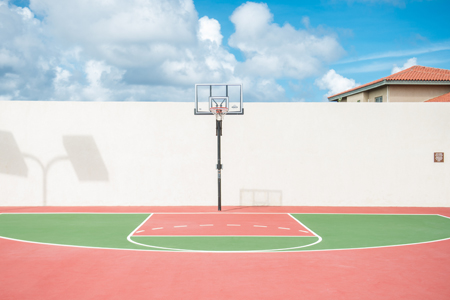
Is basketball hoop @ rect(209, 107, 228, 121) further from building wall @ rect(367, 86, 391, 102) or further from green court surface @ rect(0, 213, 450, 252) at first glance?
building wall @ rect(367, 86, 391, 102)

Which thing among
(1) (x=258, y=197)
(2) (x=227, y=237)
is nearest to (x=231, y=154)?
(1) (x=258, y=197)

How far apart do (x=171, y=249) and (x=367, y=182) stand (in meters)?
10.5

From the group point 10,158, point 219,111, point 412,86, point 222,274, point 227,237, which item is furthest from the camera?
point 412,86

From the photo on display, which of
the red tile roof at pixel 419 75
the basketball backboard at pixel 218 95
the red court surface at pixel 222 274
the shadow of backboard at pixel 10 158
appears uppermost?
the red tile roof at pixel 419 75

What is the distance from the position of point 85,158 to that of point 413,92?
2461 centimetres

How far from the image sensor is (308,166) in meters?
17.0

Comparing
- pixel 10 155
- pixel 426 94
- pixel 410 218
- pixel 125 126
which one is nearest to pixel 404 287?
pixel 410 218

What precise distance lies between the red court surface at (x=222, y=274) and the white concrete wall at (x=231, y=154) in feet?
25.4

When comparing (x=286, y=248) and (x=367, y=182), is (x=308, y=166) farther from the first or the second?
(x=286, y=248)

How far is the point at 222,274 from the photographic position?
7.05 metres

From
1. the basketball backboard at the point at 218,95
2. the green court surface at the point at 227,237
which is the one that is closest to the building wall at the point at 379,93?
the green court surface at the point at 227,237

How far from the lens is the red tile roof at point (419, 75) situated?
101ft

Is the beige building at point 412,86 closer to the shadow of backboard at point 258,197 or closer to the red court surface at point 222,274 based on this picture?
the shadow of backboard at point 258,197

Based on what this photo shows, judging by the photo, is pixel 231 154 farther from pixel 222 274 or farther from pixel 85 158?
pixel 222 274
